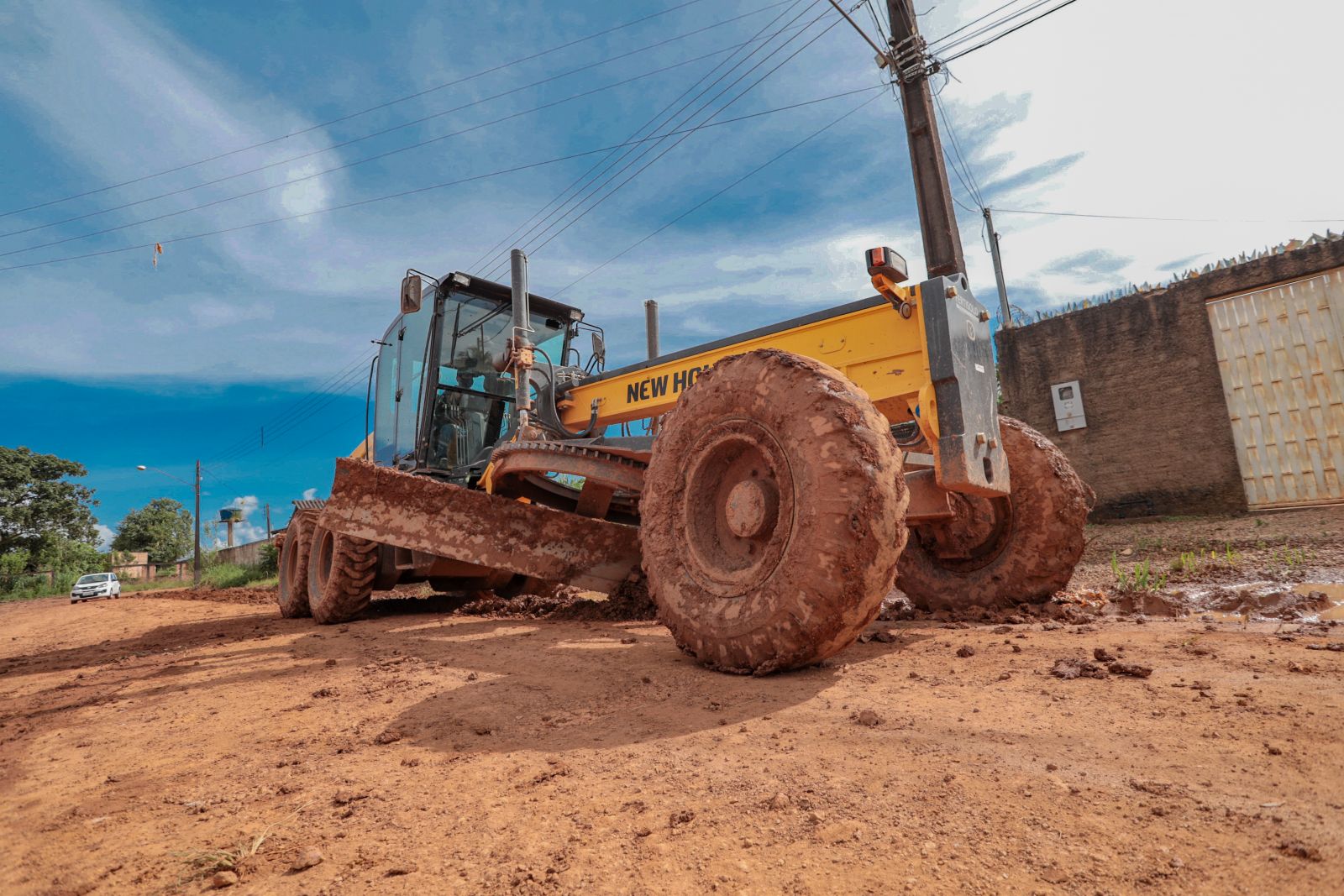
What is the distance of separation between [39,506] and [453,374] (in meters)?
45.9

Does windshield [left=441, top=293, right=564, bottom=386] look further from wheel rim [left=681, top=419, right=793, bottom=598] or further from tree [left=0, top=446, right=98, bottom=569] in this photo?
tree [left=0, top=446, right=98, bottom=569]

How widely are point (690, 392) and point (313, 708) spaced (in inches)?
91.4

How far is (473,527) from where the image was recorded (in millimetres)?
5477

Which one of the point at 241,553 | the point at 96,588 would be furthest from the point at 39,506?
the point at 96,588

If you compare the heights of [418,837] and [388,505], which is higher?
[388,505]

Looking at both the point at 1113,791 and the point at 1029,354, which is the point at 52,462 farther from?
the point at 1113,791

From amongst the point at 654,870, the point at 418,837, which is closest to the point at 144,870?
the point at 418,837

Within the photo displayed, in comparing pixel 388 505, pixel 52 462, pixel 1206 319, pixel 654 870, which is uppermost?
pixel 52 462

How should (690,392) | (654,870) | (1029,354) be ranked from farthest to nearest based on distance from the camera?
(1029,354), (690,392), (654,870)

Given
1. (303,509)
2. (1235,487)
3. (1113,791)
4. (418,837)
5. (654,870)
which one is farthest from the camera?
(1235,487)

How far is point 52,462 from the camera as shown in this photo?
41406 mm

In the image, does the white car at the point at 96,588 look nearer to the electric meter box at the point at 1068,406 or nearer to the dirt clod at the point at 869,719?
the electric meter box at the point at 1068,406

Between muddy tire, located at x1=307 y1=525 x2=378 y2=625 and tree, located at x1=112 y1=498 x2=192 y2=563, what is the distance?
54652mm

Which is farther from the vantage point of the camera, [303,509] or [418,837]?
[303,509]
